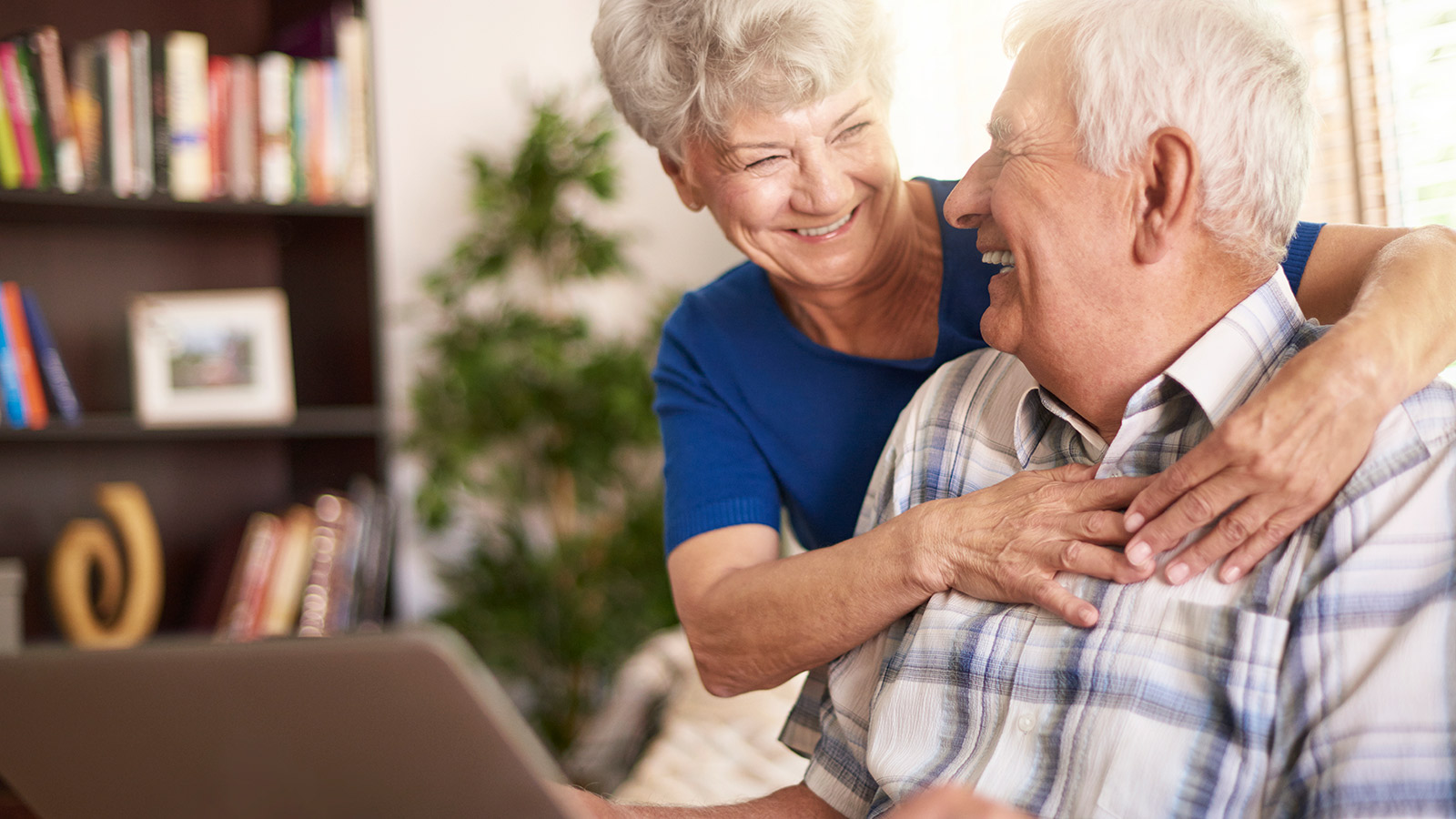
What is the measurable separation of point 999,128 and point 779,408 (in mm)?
542

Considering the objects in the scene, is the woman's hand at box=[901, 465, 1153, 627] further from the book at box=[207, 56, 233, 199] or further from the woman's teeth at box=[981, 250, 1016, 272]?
the book at box=[207, 56, 233, 199]

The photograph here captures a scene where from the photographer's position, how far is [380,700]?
63 cm

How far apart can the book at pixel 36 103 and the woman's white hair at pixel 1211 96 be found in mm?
2420

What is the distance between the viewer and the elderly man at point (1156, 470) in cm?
83

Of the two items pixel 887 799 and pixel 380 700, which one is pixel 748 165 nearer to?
pixel 887 799

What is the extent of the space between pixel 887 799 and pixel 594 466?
7.31ft

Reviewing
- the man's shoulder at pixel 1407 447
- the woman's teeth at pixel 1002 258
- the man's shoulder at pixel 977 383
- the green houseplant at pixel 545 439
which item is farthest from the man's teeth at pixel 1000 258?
the green houseplant at pixel 545 439

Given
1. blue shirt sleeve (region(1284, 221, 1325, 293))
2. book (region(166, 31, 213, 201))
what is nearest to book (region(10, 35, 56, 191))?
book (region(166, 31, 213, 201))

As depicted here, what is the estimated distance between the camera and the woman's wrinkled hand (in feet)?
2.79

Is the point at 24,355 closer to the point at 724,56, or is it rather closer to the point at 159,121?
the point at 159,121

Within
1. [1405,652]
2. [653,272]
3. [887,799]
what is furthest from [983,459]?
[653,272]

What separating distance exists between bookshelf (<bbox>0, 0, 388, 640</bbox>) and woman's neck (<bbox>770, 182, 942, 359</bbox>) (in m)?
1.74

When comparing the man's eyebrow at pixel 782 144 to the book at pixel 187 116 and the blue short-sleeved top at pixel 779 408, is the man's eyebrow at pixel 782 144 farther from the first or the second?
the book at pixel 187 116

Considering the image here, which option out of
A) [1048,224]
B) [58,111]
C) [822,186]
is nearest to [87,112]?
[58,111]
